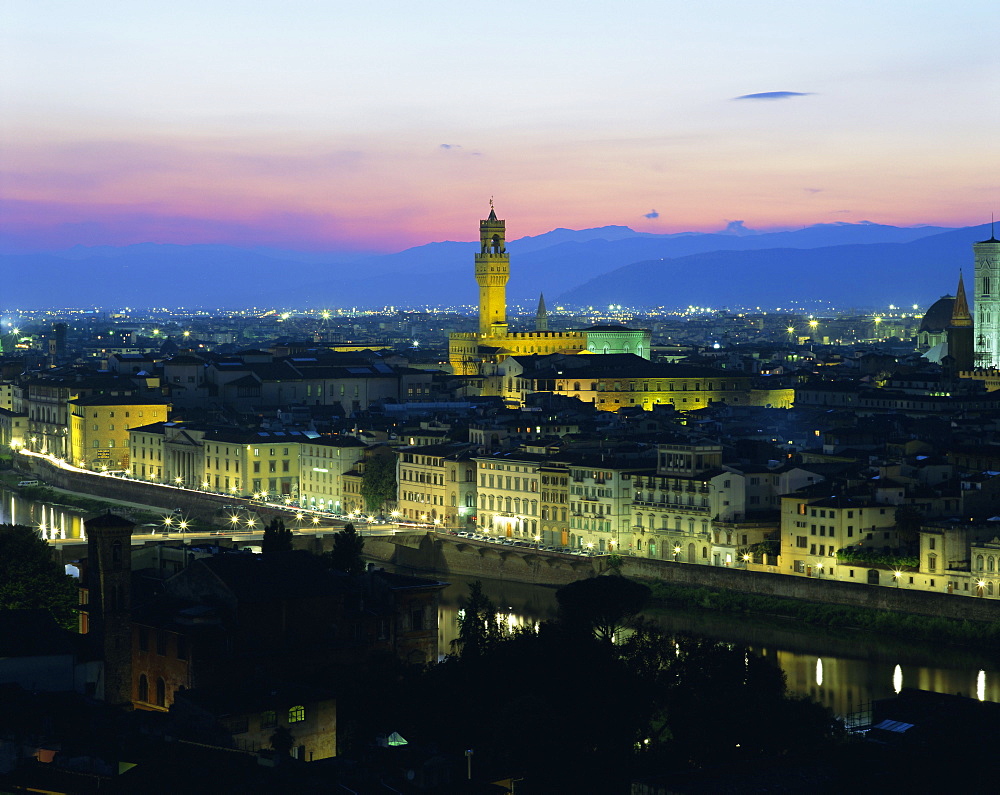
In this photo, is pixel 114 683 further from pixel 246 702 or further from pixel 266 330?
pixel 266 330

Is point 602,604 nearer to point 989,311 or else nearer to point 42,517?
point 42,517

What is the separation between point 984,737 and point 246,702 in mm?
7492

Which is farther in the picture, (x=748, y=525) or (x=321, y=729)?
(x=748, y=525)

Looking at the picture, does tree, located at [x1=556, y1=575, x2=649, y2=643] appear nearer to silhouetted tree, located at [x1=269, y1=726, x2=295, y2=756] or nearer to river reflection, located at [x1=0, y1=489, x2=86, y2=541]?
silhouetted tree, located at [x1=269, y1=726, x2=295, y2=756]

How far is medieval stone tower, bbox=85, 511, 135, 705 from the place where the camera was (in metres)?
25.3

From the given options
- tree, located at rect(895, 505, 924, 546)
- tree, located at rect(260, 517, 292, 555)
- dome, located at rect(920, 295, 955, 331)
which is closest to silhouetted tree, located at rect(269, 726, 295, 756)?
tree, located at rect(260, 517, 292, 555)

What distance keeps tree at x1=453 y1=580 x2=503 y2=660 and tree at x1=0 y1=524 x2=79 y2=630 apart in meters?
5.49

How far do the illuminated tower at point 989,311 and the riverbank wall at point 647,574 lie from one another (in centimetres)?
3562

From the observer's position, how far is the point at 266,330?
17975 centimetres

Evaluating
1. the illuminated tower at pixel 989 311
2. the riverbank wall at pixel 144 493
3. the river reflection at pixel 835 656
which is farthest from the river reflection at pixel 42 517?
the illuminated tower at pixel 989 311

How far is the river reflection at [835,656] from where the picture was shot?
29172mm

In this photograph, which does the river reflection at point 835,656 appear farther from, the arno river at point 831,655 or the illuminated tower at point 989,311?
the illuminated tower at point 989,311

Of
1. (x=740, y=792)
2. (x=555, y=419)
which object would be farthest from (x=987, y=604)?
(x=555, y=419)

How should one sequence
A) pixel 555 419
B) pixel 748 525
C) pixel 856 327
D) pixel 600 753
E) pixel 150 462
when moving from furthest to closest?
pixel 856 327 → pixel 150 462 → pixel 555 419 → pixel 748 525 → pixel 600 753
